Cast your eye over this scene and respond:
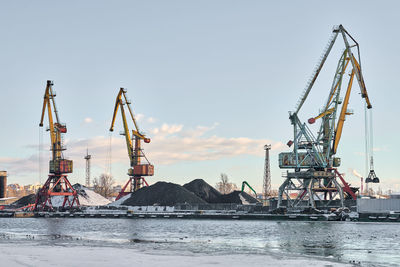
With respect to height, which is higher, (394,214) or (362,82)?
(362,82)

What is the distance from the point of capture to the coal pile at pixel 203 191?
153 m

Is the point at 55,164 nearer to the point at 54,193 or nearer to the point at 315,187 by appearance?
the point at 54,193

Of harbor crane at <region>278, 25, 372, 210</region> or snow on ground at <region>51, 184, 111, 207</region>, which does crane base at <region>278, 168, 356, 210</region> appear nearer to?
harbor crane at <region>278, 25, 372, 210</region>

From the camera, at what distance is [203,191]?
15675 centimetres

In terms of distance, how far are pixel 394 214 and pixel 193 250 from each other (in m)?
67.5

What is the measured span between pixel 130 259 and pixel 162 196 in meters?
110

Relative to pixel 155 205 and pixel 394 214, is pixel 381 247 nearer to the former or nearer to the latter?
pixel 394 214

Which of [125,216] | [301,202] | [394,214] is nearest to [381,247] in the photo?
[394,214]

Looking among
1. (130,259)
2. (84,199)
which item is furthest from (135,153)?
(130,259)

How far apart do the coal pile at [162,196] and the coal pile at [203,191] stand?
7.84 meters

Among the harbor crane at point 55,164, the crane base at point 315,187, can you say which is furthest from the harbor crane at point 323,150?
the harbor crane at point 55,164

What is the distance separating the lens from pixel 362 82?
114312mm

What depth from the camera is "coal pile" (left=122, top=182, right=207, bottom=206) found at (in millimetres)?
142375

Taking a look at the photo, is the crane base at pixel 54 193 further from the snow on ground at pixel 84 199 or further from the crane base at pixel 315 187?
the crane base at pixel 315 187
